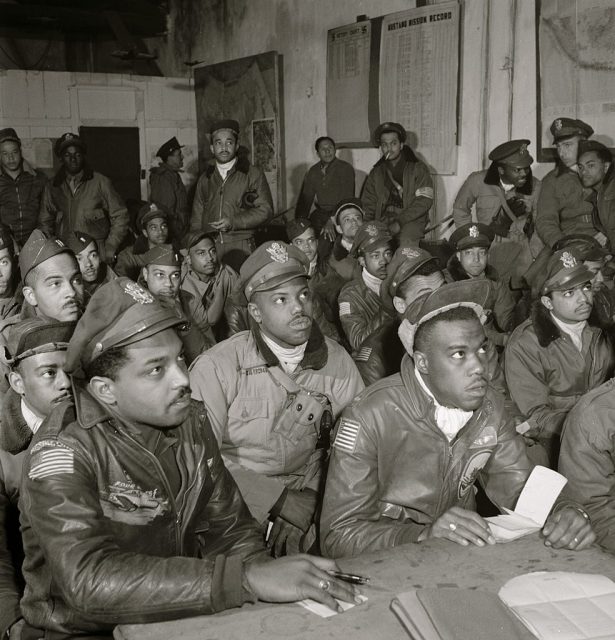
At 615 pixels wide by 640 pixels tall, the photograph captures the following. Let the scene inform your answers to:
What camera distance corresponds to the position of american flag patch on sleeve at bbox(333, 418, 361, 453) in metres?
2.47

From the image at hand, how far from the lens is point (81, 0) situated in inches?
479

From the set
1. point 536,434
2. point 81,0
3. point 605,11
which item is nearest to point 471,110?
point 605,11

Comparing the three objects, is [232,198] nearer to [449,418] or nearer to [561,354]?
[561,354]

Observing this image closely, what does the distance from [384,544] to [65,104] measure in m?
10.6

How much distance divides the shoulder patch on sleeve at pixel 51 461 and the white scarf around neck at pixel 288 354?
148cm

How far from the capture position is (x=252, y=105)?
37.1ft

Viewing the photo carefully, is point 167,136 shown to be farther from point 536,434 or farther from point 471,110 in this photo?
point 536,434

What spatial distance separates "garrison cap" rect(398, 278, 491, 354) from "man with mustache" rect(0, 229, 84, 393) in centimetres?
206

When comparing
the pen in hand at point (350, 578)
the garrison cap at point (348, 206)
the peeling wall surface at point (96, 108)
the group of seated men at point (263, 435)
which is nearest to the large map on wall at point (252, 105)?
the peeling wall surface at point (96, 108)

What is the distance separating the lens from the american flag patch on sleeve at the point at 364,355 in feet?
14.1

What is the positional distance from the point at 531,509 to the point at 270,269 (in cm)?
166

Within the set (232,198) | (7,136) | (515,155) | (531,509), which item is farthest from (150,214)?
(531,509)

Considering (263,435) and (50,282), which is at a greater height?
(50,282)

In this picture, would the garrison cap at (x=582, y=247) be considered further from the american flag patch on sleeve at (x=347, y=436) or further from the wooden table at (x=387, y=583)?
the wooden table at (x=387, y=583)
